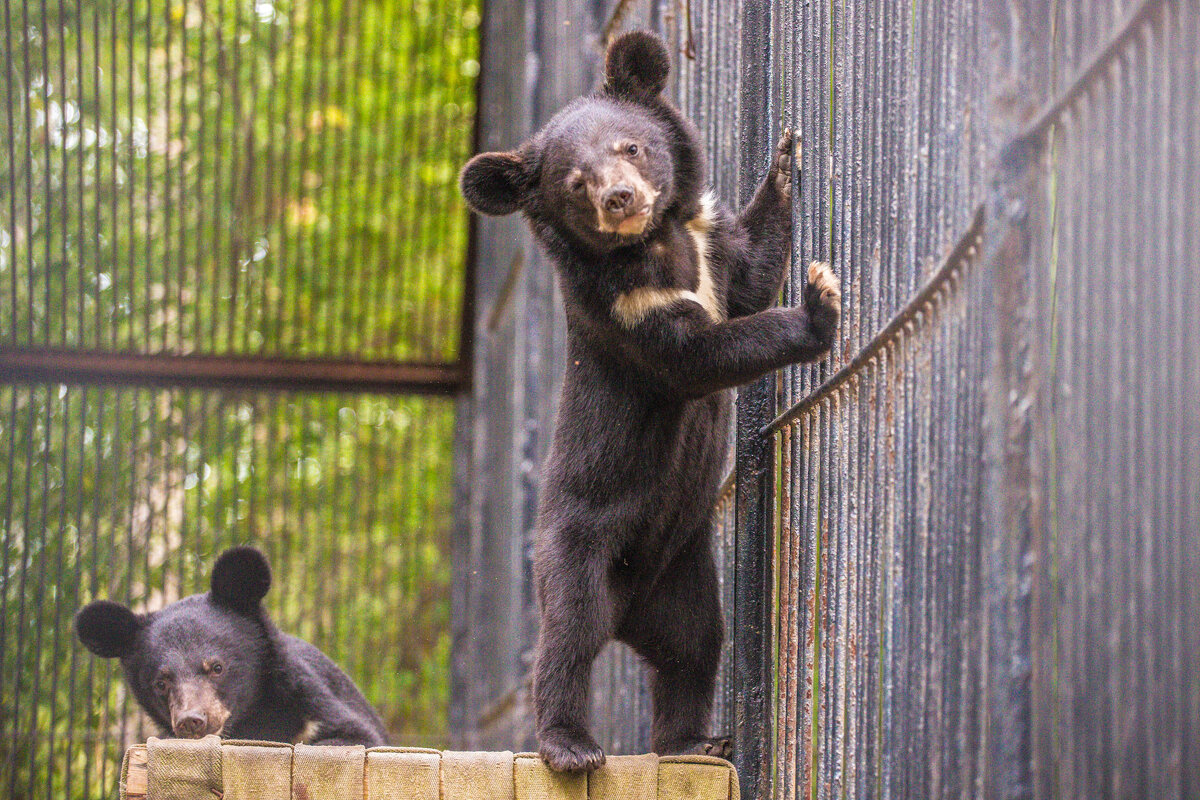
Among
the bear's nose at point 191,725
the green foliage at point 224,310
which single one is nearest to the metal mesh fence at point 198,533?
the green foliage at point 224,310

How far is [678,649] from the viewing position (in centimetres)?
413

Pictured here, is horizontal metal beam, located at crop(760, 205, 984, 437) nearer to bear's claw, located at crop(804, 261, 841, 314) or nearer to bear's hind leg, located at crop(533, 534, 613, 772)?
bear's claw, located at crop(804, 261, 841, 314)

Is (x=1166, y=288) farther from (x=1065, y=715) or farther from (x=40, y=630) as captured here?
(x=40, y=630)

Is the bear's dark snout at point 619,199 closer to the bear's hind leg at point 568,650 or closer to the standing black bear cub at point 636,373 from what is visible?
the standing black bear cub at point 636,373

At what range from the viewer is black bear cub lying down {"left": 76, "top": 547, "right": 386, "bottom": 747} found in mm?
5199

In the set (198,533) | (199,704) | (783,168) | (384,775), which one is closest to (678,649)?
(384,775)

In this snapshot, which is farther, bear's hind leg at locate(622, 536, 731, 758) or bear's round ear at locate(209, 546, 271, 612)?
bear's round ear at locate(209, 546, 271, 612)

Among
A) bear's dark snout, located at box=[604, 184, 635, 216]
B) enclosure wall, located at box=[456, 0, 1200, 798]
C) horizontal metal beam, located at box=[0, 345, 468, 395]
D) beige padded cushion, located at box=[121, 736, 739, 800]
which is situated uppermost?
horizontal metal beam, located at box=[0, 345, 468, 395]

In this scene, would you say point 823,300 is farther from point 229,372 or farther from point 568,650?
point 229,372

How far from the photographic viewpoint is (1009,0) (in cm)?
200

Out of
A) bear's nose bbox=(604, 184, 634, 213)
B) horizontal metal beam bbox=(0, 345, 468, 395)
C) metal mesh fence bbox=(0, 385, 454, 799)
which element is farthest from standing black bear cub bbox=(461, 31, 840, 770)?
horizontal metal beam bbox=(0, 345, 468, 395)

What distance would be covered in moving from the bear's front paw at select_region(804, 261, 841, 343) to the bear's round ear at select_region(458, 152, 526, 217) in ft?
3.79

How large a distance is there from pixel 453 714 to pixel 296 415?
260cm

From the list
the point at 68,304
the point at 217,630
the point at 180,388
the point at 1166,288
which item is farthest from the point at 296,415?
the point at 1166,288
